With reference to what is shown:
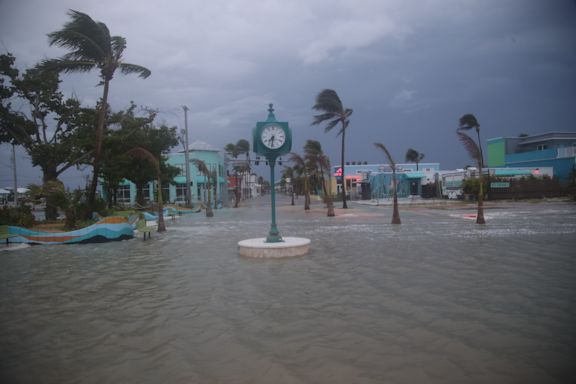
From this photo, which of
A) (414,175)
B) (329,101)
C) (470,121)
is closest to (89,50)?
(329,101)

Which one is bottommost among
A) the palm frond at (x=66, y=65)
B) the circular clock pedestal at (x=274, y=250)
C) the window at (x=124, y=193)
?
the circular clock pedestal at (x=274, y=250)

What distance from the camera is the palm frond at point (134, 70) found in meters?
18.5

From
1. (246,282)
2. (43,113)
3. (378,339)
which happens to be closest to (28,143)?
(43,113)

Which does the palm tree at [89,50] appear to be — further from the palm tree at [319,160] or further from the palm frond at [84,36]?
the palm tree at [319,160]

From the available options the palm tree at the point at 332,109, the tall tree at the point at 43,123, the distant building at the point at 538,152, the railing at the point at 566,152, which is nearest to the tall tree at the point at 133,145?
the tall tree at the point at 43,123

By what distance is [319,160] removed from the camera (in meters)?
27.0

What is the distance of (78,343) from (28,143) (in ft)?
71.7

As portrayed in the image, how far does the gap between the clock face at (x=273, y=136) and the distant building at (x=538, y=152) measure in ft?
144

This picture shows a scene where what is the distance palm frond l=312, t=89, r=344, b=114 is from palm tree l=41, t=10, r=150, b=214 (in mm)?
17088

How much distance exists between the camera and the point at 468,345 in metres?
4.39

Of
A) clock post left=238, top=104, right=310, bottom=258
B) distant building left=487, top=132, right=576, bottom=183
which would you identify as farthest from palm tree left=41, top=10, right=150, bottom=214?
distant building left=487, top=132, right=576, bottom=183

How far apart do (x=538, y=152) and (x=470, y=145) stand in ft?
143

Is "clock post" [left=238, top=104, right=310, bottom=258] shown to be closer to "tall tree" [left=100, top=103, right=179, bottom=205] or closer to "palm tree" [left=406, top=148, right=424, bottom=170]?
"tall tree" [left=100, top=103, right=179, bottom=205]

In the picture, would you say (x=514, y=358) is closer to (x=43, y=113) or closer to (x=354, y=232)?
(x=354, y=232)
